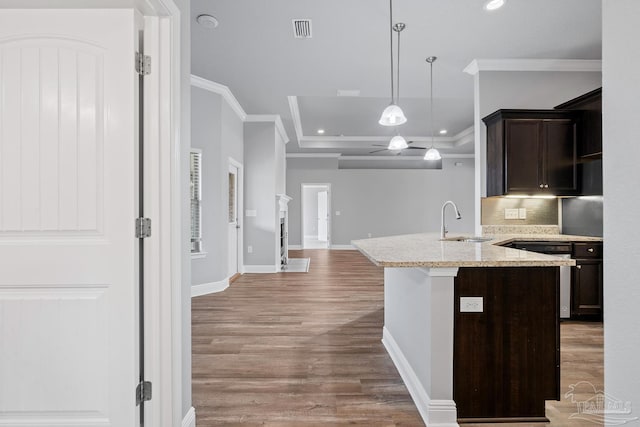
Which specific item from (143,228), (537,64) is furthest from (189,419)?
A: (537,64)

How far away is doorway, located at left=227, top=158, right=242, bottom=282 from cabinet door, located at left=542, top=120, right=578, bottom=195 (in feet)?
14.0

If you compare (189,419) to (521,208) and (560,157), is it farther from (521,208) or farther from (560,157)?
(560,157)

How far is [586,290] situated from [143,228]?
4131mm

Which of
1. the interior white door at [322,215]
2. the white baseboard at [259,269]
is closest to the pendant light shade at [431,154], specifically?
the white baseboard at [259,269]

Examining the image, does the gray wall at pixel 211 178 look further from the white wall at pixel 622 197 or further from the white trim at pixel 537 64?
the white wall at pixel 622 197

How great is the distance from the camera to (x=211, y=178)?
461 cm

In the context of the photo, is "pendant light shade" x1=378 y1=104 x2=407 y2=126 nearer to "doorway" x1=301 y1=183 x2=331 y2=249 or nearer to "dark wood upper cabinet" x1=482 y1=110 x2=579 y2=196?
"dark wood upper cabinet" x1=482 y1=110 x2=579 y2=196

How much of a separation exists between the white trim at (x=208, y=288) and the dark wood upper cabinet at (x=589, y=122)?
4750 millimetres

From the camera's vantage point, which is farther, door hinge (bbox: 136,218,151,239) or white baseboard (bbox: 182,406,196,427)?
white baseboard (bbox: 182,406,196,427)

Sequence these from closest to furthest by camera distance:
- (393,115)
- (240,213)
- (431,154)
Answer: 1. (393,115)
2. (431,154)
3. (240,213)

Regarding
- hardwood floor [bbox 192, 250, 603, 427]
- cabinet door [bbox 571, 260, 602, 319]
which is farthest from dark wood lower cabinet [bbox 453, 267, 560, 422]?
cabinet door [bbox 571, 260, 602, 319]

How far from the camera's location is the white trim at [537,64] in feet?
12.8

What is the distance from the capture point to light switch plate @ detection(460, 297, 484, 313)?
177cm

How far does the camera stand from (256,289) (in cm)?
482
